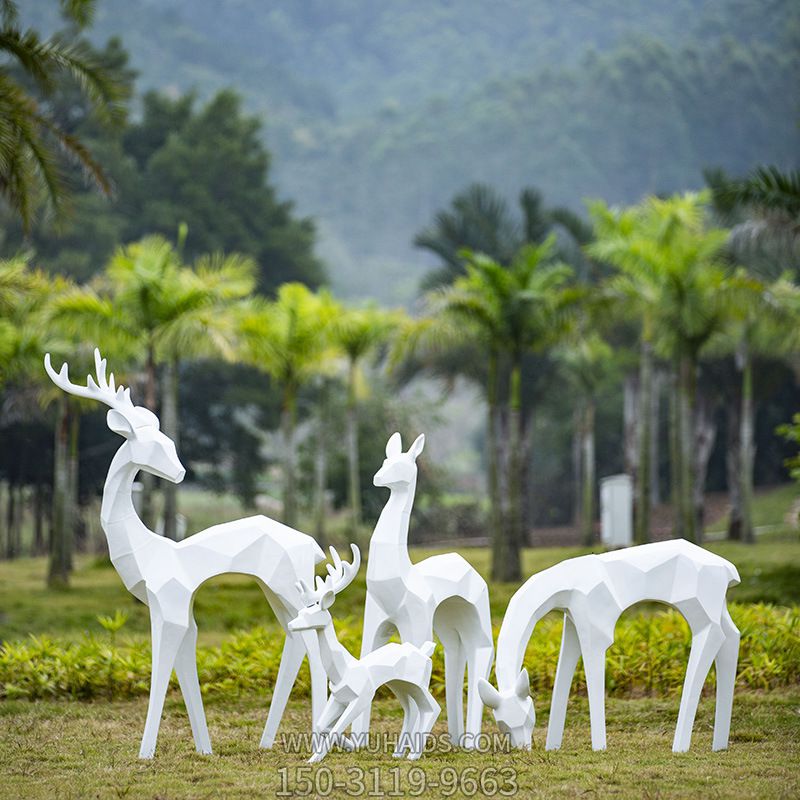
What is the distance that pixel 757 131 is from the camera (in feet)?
296

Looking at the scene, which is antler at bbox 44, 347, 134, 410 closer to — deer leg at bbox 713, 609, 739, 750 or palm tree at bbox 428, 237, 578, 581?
deer leg at bbox 713, 609, 739, 750

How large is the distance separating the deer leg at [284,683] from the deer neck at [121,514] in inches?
63.1

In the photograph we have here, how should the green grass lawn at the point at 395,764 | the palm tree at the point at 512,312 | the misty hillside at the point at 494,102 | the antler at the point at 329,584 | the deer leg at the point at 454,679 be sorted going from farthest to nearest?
1. the misty hillside at the point at 494,102
2. the palm tree at the point at 512,312
3. the deer leg at the point at 454,679
4. the antler at the point at 329,584
5. the green grass lawn at the point at 395,764

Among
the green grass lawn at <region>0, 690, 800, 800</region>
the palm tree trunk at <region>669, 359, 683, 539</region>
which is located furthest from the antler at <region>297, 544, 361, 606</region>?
the palm tree trunk at <region>669, 359, 683, 539</region>

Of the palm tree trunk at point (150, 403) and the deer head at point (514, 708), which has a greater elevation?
the palm tree trunk at point (150, 403)

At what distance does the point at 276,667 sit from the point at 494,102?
3573 inches

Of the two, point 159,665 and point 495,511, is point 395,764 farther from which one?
point 495,511

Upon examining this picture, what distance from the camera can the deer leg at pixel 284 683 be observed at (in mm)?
10578

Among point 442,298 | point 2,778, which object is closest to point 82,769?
point 2,778

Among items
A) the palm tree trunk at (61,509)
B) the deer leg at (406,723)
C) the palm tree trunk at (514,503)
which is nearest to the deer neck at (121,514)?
the deer leg at (406,723)

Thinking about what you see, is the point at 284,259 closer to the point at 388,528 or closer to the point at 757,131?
the point at 388,528

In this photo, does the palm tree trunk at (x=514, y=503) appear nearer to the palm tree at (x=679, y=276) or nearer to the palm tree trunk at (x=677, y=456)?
the palm tree at (x=679, y=276)

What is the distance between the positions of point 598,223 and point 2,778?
672 inches

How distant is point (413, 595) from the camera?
9.97 meters
